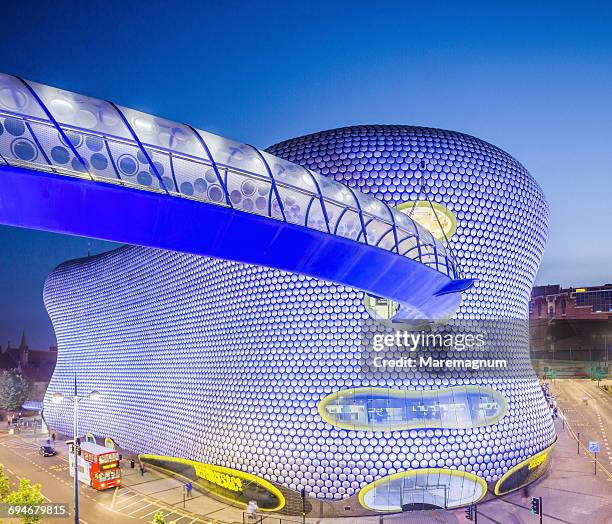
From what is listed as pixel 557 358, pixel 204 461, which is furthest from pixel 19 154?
pixel 557 358

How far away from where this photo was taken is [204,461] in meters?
22.9

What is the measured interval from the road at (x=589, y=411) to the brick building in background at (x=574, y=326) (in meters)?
20.2

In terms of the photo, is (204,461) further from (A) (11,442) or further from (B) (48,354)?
(B) (48,354)

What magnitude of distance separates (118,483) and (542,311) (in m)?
109

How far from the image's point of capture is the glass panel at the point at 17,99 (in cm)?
773

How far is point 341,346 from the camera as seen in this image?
20.5m

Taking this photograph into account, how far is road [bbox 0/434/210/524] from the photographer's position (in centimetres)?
1911

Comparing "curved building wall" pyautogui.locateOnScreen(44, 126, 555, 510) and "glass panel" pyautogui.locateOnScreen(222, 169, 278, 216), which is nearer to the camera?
Answer: "glass panel" pyautogui.locateOnScreen(222, 169, 278, 216)

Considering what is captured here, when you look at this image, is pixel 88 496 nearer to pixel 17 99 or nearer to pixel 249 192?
pixel 249 192

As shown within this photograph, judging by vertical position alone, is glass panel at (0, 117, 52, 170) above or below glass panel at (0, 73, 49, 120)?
below

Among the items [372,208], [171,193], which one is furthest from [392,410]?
[171,193]

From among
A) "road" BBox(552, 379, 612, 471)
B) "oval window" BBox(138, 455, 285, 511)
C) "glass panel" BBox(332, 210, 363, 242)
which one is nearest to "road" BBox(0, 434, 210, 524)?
"oval window" BBox(138, 455, 285, 511)

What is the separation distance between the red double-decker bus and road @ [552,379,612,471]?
79.5ft

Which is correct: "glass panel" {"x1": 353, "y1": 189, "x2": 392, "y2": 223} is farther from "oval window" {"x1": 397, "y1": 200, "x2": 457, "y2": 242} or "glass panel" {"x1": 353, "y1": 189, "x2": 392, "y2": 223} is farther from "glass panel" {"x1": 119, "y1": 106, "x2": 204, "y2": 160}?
"oval window" {"x1": 397, "y1": 200, "x2": 457, "y2": 242}
